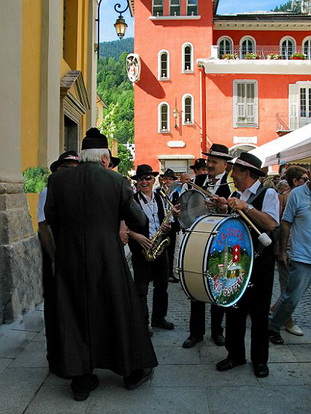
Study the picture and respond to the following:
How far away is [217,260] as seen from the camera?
4.25 metres

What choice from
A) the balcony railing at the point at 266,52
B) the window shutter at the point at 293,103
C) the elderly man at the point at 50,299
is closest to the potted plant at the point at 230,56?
the balcony railing at the point at 266,52

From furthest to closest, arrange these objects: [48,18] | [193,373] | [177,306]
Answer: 1. [48,18]
2. [177,306]
3. [193,373]

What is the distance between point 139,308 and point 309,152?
5.86 metres

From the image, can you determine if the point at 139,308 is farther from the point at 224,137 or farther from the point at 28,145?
the point at 224,137

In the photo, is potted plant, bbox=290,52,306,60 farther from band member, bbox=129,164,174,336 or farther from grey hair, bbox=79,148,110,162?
grey hair, bbox=79,148,110,162

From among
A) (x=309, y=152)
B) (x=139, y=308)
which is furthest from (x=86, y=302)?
(x=309, y=152)

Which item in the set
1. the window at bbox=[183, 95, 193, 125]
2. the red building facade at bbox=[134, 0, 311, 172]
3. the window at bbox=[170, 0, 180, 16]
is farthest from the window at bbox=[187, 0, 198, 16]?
the window at bbox=[183, 95, 193, 125]

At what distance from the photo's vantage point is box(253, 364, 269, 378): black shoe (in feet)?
14.4

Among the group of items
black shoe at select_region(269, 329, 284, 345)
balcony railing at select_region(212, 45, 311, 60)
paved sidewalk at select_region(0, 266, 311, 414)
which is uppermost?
balcony railing at select_region(212, 45, 311, 60)

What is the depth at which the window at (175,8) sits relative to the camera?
31875mm

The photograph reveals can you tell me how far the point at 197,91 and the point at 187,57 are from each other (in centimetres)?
225

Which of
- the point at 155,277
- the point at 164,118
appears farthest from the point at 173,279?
the point at 164,118

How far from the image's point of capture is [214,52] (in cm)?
3150

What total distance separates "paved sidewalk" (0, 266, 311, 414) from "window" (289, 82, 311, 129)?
91.9 ft
